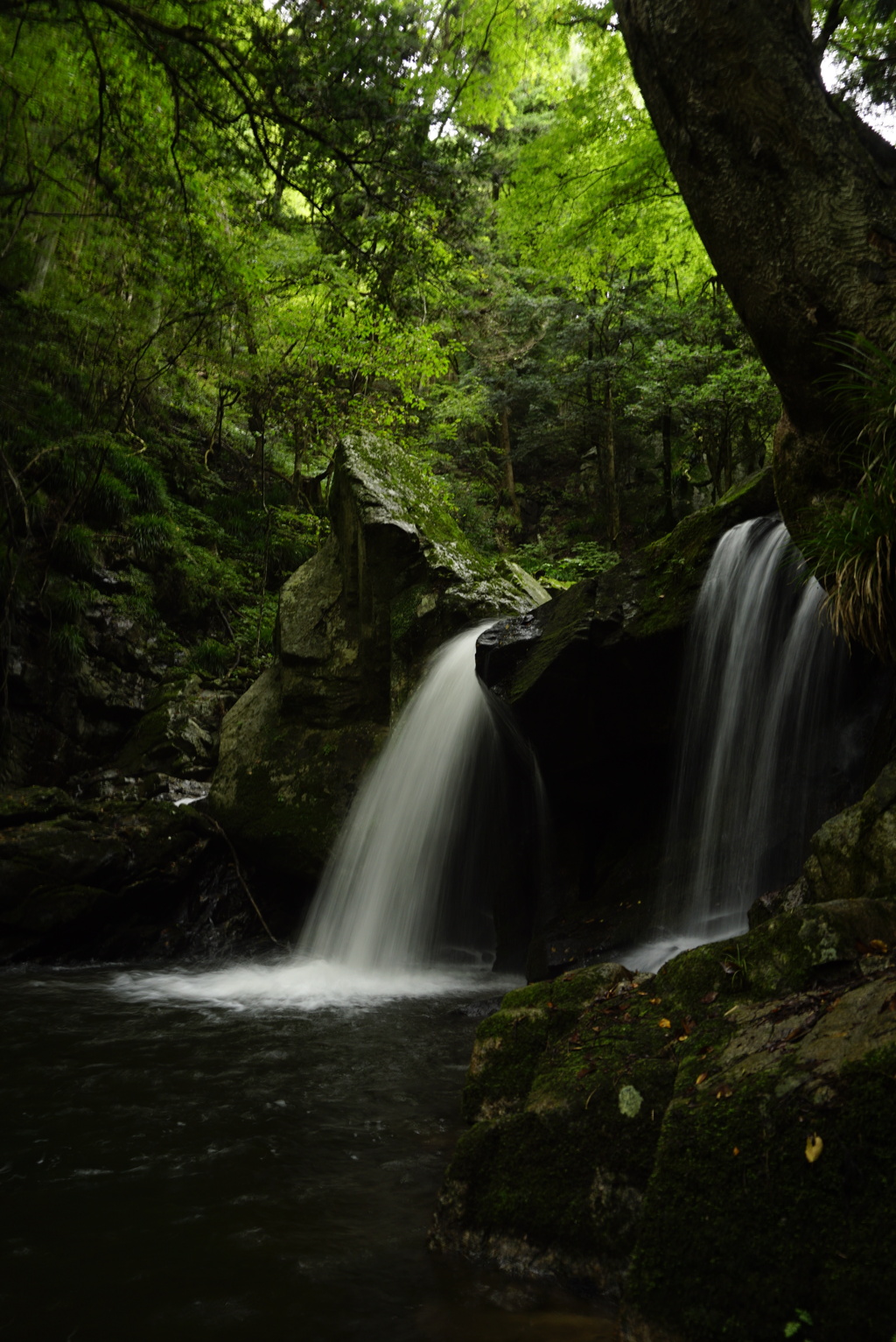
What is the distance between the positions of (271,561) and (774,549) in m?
10.9

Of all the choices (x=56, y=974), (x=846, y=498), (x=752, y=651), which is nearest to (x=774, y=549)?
(x=752, y=651)

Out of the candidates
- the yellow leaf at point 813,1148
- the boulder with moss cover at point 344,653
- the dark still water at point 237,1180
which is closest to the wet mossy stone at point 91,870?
the boulder with moss cover at point 344,653

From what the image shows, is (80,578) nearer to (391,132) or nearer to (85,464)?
(85,464)

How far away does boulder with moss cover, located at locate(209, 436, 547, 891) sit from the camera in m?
9.24

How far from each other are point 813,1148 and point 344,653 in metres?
8.38

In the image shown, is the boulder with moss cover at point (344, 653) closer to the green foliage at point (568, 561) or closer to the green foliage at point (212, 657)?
the green foliage at point (212, 657)

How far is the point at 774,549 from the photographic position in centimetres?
606

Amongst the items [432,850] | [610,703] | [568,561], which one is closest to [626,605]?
[610,703]

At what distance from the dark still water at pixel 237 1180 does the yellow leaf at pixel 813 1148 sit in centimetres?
81

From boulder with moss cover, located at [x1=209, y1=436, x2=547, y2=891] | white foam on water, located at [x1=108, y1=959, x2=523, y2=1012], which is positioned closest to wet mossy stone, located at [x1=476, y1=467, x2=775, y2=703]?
boulder with moss cover, located at [x1=209, y1=436, x2=547, y2=891]

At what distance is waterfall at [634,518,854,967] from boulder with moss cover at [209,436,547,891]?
3.63m

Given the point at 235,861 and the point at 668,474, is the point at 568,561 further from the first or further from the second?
the point at 235,861

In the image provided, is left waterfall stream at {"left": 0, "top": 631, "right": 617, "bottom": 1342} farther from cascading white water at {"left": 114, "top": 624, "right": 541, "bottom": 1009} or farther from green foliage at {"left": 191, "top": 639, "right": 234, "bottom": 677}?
green foliage at {"left": 191, "top": 639, "right": 234, "bottom": 677}

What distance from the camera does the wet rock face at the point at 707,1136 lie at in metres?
1.90
